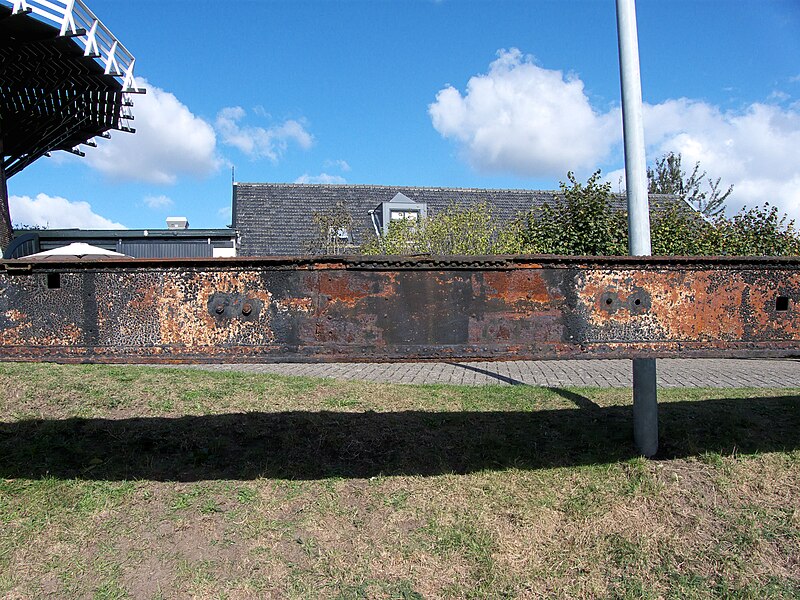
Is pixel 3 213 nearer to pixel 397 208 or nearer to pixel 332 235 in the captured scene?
pixel 332 235

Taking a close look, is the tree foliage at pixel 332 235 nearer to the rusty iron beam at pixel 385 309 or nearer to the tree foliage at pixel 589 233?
the tree foliage at pixel 589 233

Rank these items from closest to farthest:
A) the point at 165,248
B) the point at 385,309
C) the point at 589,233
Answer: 1. the point at 385,309
2. the point at 589,233
3. the point at 165,248

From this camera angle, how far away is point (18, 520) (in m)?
3.47

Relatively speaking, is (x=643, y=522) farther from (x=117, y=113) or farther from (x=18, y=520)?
(x=117, y=113)

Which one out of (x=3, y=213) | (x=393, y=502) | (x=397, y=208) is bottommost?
(x=393, y=502)

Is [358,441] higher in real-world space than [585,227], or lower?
lower

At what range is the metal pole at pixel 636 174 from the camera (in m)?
4.18

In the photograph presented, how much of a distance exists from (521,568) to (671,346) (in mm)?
1493

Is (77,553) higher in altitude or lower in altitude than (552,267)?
lower

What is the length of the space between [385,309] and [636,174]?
8.89 feet

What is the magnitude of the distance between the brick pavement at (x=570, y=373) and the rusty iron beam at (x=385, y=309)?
5.25 metres

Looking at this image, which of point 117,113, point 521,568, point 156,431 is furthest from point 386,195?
point 521,568

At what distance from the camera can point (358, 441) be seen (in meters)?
4.65

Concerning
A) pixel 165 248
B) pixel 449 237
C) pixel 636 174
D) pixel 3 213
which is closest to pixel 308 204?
pixel 165 248
